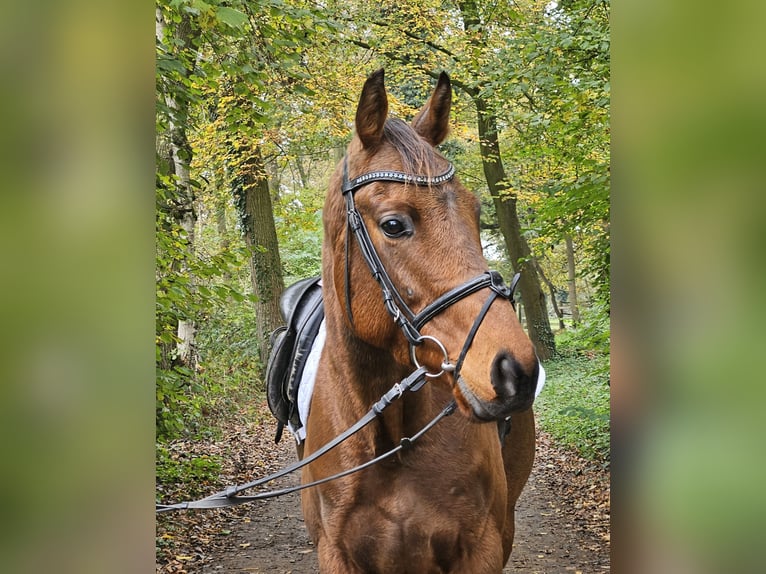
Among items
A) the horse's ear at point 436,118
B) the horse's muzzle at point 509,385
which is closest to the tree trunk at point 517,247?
the horse's ear at point 436,118

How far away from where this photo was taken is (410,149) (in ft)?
7.52

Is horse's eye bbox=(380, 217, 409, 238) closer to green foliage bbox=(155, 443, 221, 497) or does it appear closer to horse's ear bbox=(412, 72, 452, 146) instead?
horse's ear bbox=(412, 72, 452, 146)

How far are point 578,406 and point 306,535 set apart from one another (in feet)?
15.7

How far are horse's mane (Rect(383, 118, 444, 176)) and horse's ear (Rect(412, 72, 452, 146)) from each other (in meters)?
0.28

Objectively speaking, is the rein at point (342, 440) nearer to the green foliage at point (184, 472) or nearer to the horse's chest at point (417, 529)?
the horse's chest at point (417, 529)

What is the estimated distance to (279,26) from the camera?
542cm

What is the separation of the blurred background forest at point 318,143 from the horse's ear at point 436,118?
150cm

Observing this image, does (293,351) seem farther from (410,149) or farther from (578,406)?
(578,406)

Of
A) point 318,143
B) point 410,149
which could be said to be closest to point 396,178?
point 410,149

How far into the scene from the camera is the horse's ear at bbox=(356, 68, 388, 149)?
228 centimetres
